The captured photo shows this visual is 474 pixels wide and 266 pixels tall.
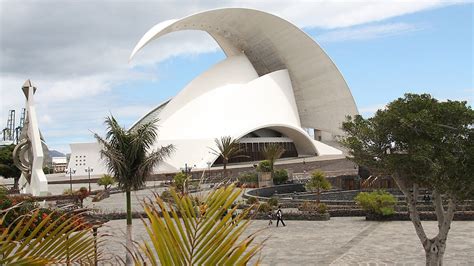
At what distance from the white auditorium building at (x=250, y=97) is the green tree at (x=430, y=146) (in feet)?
114

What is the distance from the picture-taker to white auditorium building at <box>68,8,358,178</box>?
1816 inches

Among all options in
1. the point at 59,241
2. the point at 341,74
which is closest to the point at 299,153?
the point at 341,74

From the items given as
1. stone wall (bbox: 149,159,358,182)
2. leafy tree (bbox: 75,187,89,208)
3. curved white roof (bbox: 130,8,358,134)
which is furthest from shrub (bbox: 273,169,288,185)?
curved white roof (bbox: 130,8,358,134)

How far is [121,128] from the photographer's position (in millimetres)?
11336

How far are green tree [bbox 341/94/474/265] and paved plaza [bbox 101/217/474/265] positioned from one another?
81.5 inches

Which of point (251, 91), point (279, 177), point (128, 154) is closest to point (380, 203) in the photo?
point (128, 154)

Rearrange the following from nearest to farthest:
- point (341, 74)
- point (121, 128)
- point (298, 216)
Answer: point (121, 128)
point (298, 216)
point (341, 74)

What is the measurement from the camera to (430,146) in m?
8.22

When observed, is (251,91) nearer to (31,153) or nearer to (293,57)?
(293,57)

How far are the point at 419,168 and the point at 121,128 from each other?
673 cm

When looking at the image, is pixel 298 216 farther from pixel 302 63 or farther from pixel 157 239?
pixel 302 63

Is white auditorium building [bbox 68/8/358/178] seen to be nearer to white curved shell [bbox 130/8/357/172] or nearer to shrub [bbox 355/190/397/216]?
white curved shell [bbox 130/8/357/172]

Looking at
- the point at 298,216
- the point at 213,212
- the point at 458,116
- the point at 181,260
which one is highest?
the point at 458,116

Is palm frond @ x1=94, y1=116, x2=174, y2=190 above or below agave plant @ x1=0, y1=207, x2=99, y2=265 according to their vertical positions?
above
